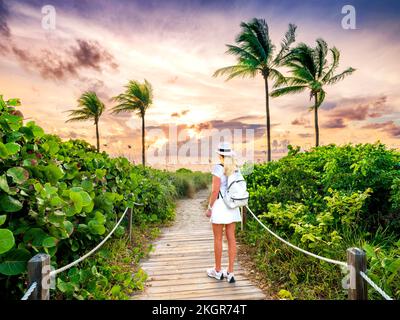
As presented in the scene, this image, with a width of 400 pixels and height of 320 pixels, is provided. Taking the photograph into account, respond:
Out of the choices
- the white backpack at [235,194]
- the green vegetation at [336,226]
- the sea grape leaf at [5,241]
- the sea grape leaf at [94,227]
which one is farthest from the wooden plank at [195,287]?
the sea grape leaf at [5,241]

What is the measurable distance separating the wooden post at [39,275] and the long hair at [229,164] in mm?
2247

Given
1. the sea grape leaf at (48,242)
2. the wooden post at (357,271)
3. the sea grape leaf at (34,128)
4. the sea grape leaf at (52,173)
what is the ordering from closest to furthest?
the wooden post at (357,271), the sea grape leaf at (48,242), the sea grape leaf at (52,173), the sea grape leaf at (34,128)

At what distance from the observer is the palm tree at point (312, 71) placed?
21125mm

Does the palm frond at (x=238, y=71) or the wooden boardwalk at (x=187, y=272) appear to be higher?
the palm frond at (x=238, y=71)

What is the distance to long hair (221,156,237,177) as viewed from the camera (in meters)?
3.65

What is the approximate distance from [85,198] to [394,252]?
3.18 meters

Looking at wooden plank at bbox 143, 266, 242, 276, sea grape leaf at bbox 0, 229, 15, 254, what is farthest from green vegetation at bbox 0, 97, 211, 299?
wooden plank at bbox 143, 266, 242, 276

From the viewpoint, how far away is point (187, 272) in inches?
167

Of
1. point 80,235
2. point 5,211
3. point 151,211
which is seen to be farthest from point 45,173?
point 151,211

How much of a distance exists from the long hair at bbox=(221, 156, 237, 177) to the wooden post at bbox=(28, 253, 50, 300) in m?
2.25

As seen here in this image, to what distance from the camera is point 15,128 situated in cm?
242

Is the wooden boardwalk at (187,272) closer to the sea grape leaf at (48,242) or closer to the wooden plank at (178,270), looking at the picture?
the wooden plank at (178,270)

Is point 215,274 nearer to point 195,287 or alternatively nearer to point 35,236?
point 195,287
